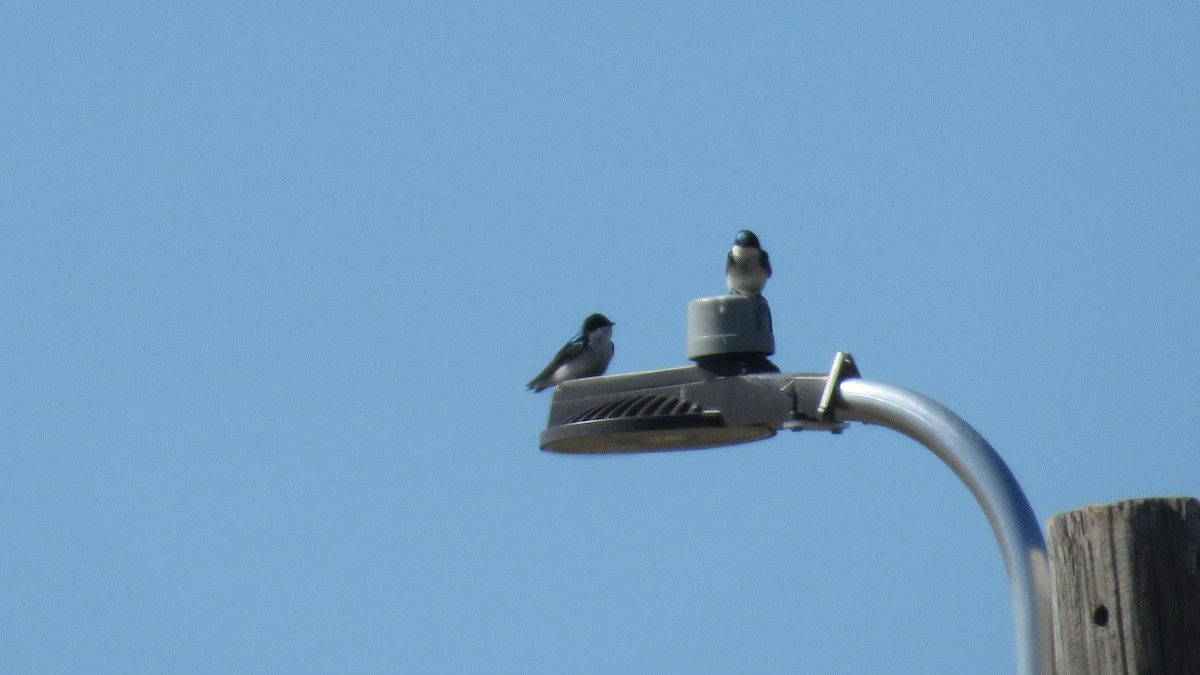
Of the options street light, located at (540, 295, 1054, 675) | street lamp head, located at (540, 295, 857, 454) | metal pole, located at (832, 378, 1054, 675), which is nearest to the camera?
metal pole, located at (832, 378, 1054, 675)

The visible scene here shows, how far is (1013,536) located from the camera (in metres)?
3.35

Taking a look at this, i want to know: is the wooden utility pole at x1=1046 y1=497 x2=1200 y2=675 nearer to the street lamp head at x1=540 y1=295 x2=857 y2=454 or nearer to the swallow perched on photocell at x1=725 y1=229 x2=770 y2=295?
the street lamp head at x1=540 y1=295 x2=857 y2=454

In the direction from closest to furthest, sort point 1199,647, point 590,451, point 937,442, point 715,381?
point 1199,647 < point 937,442 < point 715,381 < point 590,451

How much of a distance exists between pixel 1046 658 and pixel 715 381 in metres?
1.49

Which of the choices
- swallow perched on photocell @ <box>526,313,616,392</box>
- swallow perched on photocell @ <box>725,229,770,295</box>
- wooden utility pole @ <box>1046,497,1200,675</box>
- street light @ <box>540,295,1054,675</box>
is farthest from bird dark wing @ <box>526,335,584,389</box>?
wooden utility pole @ <box>1046,497,1200,675</box>

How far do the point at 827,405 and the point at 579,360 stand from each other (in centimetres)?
481

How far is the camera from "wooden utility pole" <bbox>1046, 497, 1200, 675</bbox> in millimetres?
3090

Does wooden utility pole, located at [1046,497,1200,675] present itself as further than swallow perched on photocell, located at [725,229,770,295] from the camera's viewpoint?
No

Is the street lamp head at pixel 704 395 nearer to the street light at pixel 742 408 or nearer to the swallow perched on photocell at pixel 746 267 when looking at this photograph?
the street light at pixel 742 408

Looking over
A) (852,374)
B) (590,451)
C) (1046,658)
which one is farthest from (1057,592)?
(590,451)

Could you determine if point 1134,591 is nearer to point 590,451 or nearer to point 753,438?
point 753,438

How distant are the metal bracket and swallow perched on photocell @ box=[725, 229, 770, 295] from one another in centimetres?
539

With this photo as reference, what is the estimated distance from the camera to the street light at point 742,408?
353 centimetres

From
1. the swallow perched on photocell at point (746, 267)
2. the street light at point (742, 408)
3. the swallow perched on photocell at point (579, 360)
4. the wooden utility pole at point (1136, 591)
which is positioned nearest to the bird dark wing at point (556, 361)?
the swallow perched on photocell at point (579, 360)
